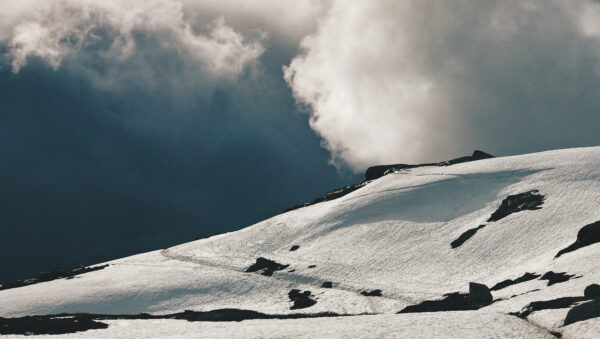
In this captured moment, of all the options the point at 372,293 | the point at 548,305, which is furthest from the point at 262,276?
the point at 548,305

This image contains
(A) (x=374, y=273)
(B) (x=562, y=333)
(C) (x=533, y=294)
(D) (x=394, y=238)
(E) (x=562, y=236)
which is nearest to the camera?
(B) (x=562, y=333)

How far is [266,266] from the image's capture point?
74.3 metres

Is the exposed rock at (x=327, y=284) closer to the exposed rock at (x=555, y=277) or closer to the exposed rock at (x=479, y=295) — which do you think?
the exposed rock at (x=479, y=295)

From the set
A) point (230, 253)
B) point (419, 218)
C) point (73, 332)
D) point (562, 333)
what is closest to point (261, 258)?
point (230, 253)

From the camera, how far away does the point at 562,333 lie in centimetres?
3153

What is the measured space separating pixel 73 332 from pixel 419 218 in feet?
163

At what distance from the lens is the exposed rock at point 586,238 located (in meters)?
53.0

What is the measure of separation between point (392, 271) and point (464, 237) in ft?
34.6

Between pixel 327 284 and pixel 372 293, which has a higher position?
pixel 327 284

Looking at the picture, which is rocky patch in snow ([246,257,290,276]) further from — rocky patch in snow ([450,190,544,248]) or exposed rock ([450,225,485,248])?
rocky patch in snow ([450,190,544,248])

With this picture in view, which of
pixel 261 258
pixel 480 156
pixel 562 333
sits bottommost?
pixel 562 333

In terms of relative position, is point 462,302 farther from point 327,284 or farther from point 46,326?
point 46,326

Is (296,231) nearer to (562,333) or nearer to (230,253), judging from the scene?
(230,253)

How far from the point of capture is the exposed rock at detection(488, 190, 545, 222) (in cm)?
7275
